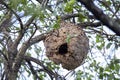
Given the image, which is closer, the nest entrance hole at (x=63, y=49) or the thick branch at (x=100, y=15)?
the thick branch at (x=100, y=15)

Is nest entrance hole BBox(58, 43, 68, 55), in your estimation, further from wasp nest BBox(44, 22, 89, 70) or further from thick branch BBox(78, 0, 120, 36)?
thick branch BBox(78, 0, 120, 36)

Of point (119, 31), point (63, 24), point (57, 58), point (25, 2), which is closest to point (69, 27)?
point (63, 24)

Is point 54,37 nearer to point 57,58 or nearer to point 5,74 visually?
point 57,58

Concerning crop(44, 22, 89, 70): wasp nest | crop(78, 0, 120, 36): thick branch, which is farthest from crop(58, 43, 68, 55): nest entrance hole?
crop(78, 0, 120, 36): thick branch

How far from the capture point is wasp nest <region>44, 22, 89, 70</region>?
2799 mm

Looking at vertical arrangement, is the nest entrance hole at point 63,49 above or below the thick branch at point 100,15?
below

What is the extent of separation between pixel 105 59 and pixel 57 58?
100 cm

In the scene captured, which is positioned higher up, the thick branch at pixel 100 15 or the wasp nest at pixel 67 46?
the thick branch at pixel 100 15

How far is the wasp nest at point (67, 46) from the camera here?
2799mm

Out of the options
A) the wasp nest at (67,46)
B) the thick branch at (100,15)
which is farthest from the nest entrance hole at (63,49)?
the thick branch at (100,15)

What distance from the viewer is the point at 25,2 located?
264cm

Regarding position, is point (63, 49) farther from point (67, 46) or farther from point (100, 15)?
point (100, 15)

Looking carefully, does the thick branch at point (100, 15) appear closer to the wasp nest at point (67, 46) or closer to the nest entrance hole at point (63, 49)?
the wasp nest at point (67, 46)

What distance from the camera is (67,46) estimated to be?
283cm
